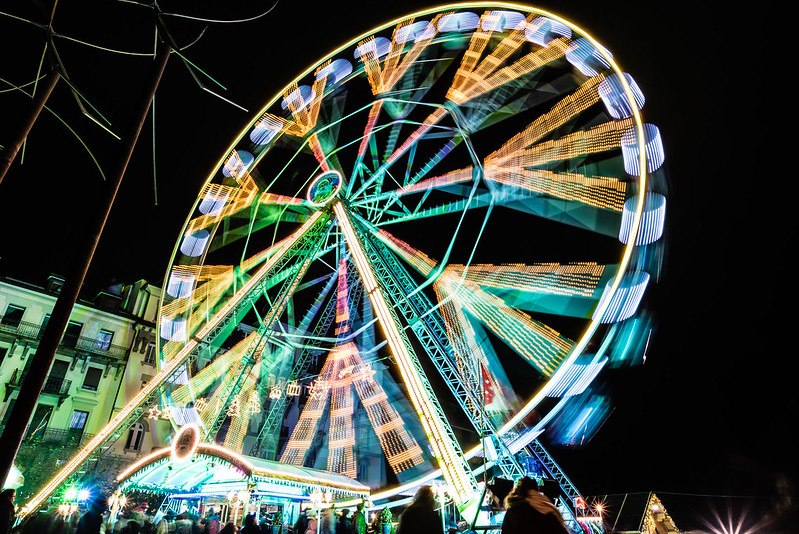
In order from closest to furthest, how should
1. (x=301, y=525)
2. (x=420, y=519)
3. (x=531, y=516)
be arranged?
(x=531, y=516) → (x=420, y=519) → (x=301, y=525)

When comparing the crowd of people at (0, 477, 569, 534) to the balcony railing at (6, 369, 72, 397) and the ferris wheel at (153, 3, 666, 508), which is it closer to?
the ferris wheel at (153, 3, 666, 508)

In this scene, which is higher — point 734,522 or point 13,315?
point 13,315

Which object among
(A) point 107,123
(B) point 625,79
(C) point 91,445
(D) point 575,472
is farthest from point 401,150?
(D) point 575,472

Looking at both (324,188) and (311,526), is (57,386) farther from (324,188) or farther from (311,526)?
(324,188)

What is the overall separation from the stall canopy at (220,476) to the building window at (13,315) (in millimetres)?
13251

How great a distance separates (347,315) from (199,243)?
5351mm

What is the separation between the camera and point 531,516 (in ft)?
9.16

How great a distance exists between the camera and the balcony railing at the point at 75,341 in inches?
790

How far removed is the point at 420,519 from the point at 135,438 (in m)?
24.5

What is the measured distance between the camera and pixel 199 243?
44.8 feet

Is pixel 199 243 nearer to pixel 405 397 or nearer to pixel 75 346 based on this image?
pixel 75 346

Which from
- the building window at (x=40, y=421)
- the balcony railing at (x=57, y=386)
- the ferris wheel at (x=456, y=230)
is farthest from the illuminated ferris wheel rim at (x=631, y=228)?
the balcony railing at (x=57, y=386)

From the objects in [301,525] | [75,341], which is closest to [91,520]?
[301,525]

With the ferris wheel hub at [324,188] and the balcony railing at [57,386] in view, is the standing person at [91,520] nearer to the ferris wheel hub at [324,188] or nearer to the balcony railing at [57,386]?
the ferris wheel hub at [324,188]
